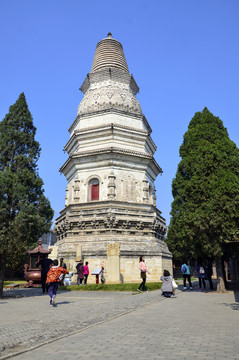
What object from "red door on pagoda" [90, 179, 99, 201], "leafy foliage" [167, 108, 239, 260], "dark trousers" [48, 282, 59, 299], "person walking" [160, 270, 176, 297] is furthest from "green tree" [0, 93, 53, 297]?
"red door on pagoda" [90, 179, 99, 201]

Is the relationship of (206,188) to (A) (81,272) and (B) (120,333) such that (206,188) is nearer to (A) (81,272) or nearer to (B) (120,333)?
(A) (81,272)

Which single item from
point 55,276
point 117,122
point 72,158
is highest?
point 117,122

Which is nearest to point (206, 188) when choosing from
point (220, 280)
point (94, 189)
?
point (220, 280)

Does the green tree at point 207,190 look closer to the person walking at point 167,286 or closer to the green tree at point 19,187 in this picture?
the person walking at point 167,286

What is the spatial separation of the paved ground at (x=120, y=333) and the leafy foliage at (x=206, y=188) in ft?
20.0

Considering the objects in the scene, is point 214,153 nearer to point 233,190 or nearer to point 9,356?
point 233,190

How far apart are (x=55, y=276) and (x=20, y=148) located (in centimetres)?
826

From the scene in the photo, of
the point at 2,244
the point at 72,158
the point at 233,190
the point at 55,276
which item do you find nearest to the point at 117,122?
the point at 72,158

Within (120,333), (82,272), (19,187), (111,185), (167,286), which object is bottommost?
(120,333)

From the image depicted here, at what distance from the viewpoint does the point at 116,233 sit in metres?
23.0

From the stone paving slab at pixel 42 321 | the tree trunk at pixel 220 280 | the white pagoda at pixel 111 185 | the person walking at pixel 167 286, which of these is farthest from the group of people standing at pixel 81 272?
the stone paving slab at pixel 42 321

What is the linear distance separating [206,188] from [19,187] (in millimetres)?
9723

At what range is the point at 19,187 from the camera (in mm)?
14367

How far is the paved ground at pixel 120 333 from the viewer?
4914 mm
